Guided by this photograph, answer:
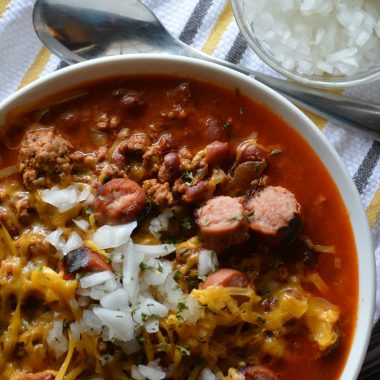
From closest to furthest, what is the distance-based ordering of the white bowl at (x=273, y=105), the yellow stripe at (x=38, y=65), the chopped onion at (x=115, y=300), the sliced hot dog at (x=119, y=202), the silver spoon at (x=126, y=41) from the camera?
1. the chopped onion at (x=115, y=300)
2. the sliced hot dog at (x=119, y=202)
3. the white bowl at (x=273, y=105)
4. the silver spoon at (x=126, y=41)
5. the yellow stripe at (x=38, y=65)

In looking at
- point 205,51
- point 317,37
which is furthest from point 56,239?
point 317,37

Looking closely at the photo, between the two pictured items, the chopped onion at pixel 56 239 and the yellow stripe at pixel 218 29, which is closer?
the chopped onion at pixel 56 239

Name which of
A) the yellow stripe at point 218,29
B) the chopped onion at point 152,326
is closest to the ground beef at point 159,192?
the chopped onion at point 152,326

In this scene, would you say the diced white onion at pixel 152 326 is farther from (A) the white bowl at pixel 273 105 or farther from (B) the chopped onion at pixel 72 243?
(A) the white bowl at pixel 273 105

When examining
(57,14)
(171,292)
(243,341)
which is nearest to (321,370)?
(243,341)

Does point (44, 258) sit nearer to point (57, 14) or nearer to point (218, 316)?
point (218, 316)

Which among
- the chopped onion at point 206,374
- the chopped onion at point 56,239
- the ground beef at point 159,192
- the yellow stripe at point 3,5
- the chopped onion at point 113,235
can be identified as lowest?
the chopped onion at point 206,374

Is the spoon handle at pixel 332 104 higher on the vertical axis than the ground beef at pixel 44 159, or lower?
higher

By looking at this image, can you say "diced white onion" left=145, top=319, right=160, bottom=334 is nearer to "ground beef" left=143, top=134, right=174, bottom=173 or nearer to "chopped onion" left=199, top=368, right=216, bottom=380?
"chopped onion" left=199, top=368, right=216, bottom=380
